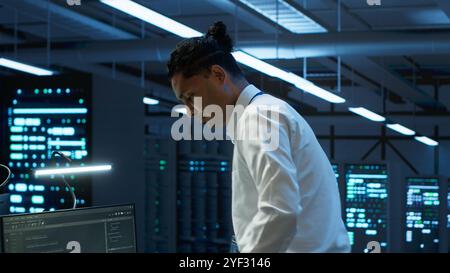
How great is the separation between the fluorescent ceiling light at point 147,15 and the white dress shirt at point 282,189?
7.66 feet

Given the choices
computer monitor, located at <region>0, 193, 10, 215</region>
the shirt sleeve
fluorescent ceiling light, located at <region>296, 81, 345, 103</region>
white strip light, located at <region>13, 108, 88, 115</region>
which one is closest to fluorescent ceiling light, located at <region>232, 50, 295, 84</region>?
fluorescent ceiling light, located at <region>296, 81, 345, 103</region>

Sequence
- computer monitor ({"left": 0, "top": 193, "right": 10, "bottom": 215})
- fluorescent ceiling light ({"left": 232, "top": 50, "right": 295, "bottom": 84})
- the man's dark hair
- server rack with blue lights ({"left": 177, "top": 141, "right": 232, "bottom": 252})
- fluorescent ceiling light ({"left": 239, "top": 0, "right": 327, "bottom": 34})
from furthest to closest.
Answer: server rack with blue lights ({"left": 177, "top": 141, "right": 232, "bottom": 252}), fluorescent ceiling light ({"left": 239, "top": 0, "right": 327, "bottom": 34}), fluorescent ceiling light ({"left": 232, "top": 50, "right": 295, "bottom": 84}), computer monitor ({"left": 0, "top": 193, "right": 10, "bottom": 215}), the man's dark hair

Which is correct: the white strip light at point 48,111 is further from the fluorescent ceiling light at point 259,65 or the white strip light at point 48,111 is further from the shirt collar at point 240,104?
the shirt collar at point 240,104

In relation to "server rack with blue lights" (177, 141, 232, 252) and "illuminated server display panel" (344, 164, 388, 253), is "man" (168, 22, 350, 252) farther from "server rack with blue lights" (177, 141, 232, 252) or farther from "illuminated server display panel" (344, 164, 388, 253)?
"illuminated server display panel" (344, 164, 388, 253)

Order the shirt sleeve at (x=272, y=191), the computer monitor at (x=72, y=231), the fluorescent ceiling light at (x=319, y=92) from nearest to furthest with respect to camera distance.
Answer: the shirt sleeve at (x=272, y=191) < the computer monitor at (x=72, y=231) < the fluorescent ceiling light at (x=319, y=92)

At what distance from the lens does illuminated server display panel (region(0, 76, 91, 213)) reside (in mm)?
4875

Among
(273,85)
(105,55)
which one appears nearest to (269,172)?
(105,55)

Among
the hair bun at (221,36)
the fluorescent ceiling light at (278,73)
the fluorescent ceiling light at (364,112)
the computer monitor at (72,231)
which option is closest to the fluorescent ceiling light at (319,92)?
the fluorescent ceiling light at (278,73)

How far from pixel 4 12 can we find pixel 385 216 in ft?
16.6

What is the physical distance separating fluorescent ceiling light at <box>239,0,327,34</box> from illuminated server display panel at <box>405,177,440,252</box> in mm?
2423

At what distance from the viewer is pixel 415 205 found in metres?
8.94

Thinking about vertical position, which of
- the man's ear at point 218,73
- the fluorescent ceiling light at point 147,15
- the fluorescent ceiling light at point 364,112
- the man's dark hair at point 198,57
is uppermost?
the fluorescent ceiling light at point 147,15

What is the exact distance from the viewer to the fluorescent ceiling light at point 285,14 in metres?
6.28
